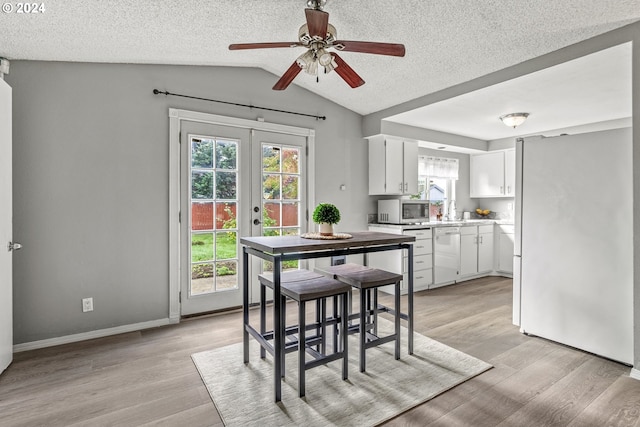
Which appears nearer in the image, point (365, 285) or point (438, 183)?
point (365, 285)

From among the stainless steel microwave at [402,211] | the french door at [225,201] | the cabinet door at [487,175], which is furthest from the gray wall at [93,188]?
the cabinet door at [487,175]

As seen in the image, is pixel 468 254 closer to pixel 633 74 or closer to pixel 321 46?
pixel 633 74

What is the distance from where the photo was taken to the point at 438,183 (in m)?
6.00

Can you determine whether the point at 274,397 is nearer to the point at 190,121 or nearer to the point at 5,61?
the point at 190,121

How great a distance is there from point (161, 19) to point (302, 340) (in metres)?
2.45

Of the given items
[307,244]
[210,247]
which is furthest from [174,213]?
[307,244]

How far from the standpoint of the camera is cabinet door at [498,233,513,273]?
5387mm

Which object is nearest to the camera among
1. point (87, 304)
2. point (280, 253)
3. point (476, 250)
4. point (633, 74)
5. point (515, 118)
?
point (280, 253)

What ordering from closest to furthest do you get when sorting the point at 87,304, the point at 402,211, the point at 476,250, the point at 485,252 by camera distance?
the point at 87,304 → the point at 402,211 → the point at 476,250 → the point at 485,252

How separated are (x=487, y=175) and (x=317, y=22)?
505 centimetres

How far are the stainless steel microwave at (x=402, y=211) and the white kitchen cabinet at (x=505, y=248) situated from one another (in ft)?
4.92

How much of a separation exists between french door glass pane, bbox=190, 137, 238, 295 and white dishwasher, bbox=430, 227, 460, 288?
8.94 feet

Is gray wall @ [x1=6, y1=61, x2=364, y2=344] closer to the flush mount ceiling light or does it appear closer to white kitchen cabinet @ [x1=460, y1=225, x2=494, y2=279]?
the flush mount ceiling light

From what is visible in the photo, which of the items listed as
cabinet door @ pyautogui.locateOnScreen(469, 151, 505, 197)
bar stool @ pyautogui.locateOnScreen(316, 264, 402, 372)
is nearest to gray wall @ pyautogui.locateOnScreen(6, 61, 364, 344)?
bar stool @ pyautogui.locateOnScreen(316, 264, 402, 372)
